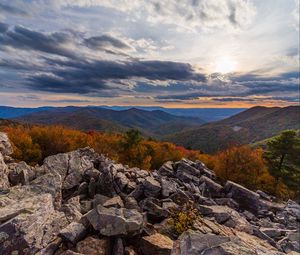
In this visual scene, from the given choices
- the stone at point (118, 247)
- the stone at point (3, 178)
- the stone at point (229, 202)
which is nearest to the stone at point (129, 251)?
the stone at point (118, 247)

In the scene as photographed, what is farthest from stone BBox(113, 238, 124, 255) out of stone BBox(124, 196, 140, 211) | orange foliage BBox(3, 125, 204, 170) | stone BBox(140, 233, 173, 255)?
orange foliage BBox(3, 125, 204, 170)

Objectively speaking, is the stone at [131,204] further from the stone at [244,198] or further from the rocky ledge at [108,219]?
the stone at [244,198]

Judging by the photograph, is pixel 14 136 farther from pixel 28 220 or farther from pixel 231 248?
pixel 231 248

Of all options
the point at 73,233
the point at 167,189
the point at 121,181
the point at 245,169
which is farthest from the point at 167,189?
the point at 245,169

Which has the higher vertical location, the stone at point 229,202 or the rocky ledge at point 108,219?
the rocky ledge at point 108,219

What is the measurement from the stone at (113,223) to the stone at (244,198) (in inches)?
813

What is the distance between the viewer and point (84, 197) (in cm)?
2209

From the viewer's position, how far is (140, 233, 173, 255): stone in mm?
12383

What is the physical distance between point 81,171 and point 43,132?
5105cm

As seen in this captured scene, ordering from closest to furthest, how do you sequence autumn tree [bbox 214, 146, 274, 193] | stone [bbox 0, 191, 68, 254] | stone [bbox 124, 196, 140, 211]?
stone [bbox 0, 191, 68, 254] < stone [bbox 124, 196, 140, 211] < autumn tree [bbox 214, 146, 274, 193]

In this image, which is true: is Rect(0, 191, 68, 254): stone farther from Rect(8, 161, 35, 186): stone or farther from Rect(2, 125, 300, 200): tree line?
Rect(2, 125, 300, 200): tree line

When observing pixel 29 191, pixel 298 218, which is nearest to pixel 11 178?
pixel 29 191

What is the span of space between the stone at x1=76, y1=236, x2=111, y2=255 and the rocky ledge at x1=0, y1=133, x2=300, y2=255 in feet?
0.15

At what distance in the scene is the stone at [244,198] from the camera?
96.9 ft
